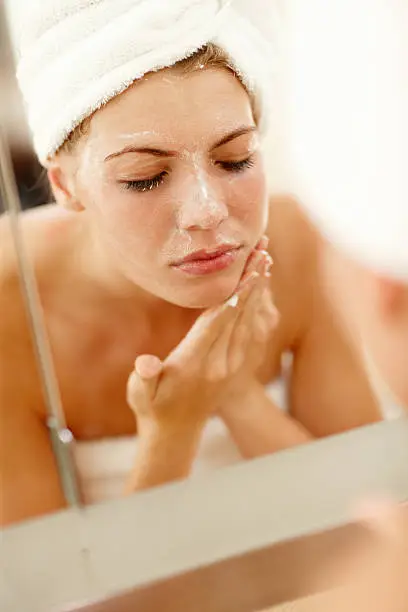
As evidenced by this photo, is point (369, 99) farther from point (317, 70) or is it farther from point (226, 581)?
point (226, 581)

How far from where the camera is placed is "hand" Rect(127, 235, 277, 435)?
729 millimetres

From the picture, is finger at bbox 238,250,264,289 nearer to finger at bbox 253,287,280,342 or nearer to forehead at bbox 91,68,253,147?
finger at bbox 253,287,280,342

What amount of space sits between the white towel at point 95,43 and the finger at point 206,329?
22 centimetres

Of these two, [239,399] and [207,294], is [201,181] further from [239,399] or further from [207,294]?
[239,399]

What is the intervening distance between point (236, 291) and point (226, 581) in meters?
0.28

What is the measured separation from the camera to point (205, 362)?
75 centimetres

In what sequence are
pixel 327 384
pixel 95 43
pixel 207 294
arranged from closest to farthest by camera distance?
pixel 95 43 < pixel 207 294 < pixel 327 384

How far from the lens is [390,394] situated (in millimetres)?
848

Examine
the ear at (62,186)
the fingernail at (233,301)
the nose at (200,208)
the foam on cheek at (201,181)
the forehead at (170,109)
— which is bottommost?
the fingernail at (233,301)

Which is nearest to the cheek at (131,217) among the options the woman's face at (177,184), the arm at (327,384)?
the woman's face at (177,184)

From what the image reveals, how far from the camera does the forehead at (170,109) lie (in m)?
0.62

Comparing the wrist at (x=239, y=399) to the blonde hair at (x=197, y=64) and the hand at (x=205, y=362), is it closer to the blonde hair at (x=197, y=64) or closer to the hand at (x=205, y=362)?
Result: the hand at (x=205, y=362)

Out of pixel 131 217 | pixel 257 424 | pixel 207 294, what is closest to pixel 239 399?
pixel 257 424

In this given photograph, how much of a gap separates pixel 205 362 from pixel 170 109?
0.84ft
